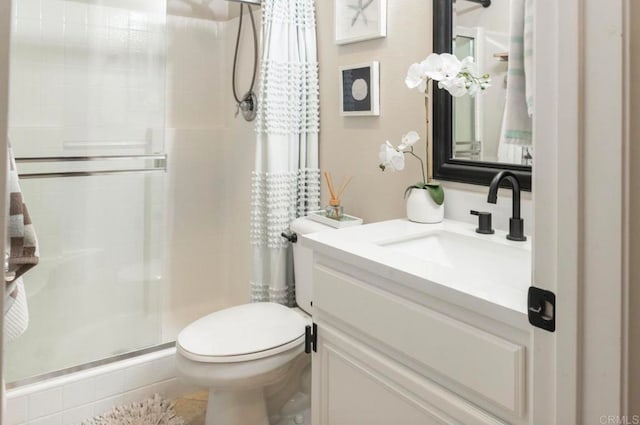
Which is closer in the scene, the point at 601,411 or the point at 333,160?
the point at 601,411

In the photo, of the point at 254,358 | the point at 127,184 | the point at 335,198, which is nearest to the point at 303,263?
the point at 335,198

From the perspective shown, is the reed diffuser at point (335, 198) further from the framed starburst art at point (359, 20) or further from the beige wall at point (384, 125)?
the framed starburst art at point (359, 20)

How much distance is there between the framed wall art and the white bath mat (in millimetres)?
1410

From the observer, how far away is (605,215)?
22.4 inches

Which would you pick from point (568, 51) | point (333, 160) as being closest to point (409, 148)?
point (333, 160)

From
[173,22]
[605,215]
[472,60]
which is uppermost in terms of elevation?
[173,22]

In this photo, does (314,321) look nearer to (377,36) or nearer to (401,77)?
(401,77)

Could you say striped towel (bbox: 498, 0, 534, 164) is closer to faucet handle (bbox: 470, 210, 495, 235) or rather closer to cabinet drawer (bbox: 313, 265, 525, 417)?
faucet handle (bbox: 470, 210, 495, 235)

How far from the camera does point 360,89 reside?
177 cm

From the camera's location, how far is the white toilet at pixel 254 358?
4.84 feet

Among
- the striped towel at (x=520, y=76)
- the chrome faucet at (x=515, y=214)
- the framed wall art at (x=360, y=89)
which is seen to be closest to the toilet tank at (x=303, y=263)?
the framed wall art at (x=360, y=89)

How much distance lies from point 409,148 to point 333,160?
43 cm

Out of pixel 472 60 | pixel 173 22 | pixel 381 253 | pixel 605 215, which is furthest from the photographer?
pixel 173 22

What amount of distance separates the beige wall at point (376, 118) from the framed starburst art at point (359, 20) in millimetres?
30
